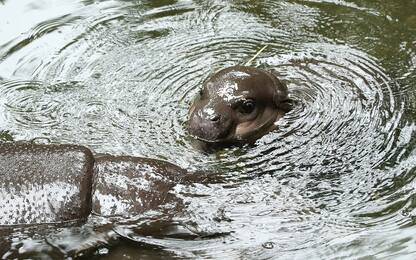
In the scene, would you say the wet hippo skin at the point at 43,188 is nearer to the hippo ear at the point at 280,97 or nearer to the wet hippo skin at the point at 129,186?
the wet hippo skin at the point at 129,186

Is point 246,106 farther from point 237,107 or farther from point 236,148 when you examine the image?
point 236,148

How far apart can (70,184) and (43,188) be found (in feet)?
0.59

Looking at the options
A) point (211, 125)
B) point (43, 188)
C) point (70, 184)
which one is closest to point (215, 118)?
point (211, 125)

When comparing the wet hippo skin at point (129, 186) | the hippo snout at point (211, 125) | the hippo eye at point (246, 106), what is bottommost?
the wet hippo skin at point (129, 186)

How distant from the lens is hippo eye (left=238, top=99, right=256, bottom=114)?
215 inches

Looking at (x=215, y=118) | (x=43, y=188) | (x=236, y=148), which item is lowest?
(x=236, y=148)

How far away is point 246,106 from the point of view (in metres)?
5.48

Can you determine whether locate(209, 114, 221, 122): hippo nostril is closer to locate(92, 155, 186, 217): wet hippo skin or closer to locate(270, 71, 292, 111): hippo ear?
locate(270, 71, 292, 111): hippo ear

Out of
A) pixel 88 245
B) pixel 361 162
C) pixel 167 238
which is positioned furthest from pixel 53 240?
pixel 361 162

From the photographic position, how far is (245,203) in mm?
4570

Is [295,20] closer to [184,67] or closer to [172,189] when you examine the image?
[184,67]

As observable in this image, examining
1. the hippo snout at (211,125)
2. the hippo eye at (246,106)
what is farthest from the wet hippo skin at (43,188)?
the hippo eye at (246,106)

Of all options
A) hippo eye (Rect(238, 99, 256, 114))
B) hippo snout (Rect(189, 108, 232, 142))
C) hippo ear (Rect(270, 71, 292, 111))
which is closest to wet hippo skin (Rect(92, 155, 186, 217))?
hippo snout (Rect(189, 108, 232, 142))

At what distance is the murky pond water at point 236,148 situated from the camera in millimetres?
4262
